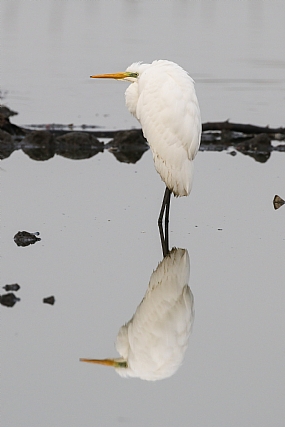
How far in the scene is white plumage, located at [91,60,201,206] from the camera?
9.23m

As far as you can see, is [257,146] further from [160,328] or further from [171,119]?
[160,328]

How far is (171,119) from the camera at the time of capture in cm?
927

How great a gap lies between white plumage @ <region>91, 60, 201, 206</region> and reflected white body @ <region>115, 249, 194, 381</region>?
4.62 ft

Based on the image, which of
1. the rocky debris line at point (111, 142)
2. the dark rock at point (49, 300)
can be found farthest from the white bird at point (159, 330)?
the rocky debris line at point (111, 142)

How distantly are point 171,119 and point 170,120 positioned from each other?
20 millimetres

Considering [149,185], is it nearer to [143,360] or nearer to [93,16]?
[143,360]

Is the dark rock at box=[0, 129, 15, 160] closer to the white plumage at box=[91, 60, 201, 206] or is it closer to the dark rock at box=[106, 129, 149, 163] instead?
the dark rock at box=[106, 129, 149, 163]

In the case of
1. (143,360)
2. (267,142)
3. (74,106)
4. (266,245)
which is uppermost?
(74,106)

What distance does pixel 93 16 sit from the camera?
103 ft

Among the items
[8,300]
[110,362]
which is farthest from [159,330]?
[8,300]

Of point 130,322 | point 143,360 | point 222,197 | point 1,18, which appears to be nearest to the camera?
point 143,360

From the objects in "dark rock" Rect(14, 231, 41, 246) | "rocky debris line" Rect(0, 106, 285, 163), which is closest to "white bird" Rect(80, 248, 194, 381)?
"dark rock" Rect(14, 231, 41, 246)

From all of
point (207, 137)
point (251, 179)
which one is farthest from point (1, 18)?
point (251, 179)

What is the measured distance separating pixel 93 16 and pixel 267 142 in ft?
61.4
